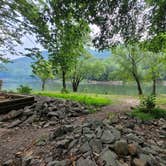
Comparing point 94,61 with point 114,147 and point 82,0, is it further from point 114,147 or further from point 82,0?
point 114,147

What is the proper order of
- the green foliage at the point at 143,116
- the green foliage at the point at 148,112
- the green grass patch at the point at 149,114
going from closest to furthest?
the green foliage at the point at 143,116, the green grass patch at the point at 149,114, the green foliage at the point at 148,112

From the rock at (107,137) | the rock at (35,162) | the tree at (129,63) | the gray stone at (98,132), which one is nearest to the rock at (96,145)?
the rock at (107,137)

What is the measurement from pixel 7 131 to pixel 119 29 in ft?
18.3

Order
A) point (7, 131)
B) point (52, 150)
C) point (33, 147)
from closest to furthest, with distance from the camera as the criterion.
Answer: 1. point (52, 150)
2. point (33, 147)
3. point (7, 131)

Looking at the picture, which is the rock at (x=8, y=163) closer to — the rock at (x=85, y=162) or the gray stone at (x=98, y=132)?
the rock at (x=85, y=162)

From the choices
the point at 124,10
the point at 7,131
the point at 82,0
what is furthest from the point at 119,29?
the point at 7,131

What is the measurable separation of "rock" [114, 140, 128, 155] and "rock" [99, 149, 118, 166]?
194 millimetres

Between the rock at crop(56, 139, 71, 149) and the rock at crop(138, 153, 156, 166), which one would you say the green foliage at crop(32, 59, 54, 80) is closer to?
the rock at crop(56, 139, 71, 149)

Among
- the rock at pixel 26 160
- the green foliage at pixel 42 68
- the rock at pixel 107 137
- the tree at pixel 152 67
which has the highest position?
the tree at pixel 152 67

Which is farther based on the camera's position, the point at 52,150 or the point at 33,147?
the point at 33,147

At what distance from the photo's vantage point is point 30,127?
7.17 m

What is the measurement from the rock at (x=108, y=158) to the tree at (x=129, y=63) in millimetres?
25871

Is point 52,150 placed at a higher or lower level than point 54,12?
lower

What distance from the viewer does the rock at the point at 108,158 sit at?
3.68 m
